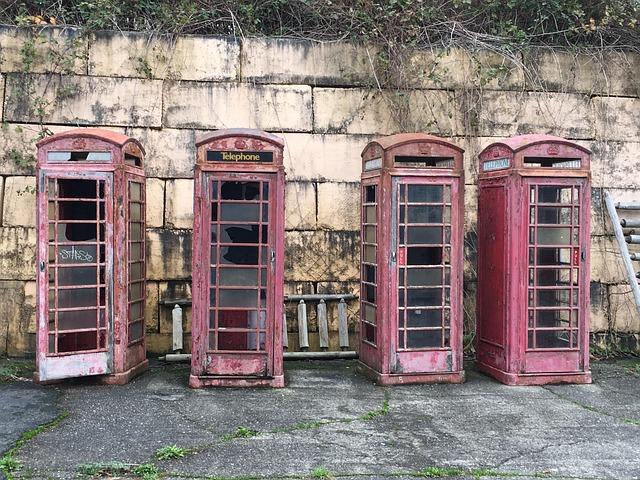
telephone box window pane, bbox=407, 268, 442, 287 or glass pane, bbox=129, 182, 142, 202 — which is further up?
glass pane, bbox=129, 182, 142, 202

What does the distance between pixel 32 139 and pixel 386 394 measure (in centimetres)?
479

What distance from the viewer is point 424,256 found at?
6840mm

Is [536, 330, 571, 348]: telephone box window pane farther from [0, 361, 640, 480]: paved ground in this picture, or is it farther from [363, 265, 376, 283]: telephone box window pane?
[363, 265, 376, 283]: telephone box window pane

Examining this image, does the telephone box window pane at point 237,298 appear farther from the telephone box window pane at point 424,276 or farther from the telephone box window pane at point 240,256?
the telephone box window pane at point 424,276

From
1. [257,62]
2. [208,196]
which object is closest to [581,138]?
[257,62]

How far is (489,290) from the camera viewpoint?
7281mm

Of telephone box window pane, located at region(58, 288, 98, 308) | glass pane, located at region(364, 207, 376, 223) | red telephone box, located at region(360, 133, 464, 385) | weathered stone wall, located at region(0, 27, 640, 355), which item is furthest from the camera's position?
weathered stone wall, located at region(0, 27, 640, 355)

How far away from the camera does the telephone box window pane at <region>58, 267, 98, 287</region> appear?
6.57 m

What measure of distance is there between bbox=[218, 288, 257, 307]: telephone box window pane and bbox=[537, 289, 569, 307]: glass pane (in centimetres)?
285

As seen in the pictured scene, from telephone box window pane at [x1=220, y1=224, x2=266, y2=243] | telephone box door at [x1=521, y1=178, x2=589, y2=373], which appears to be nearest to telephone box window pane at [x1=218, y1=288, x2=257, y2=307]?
telephone box window pane at [x1=220, y1=224, x2=266, y2=243]

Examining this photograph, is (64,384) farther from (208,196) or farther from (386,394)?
(386,394)

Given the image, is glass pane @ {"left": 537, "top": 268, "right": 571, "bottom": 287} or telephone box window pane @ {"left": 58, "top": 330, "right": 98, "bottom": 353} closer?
telephone box window pane @ {"left": 58, "top": 330, "right": 98, "bottom": 353}

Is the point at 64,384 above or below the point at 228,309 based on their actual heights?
below

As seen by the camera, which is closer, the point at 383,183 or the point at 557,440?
the point at 557,440
